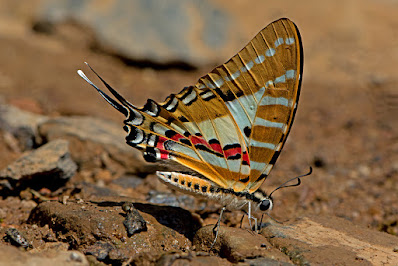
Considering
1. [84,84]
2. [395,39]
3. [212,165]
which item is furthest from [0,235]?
[395,39]

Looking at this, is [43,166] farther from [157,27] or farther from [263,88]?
[157,27]

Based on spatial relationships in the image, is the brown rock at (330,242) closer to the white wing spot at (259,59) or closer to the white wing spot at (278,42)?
the white wing spot at (259,59)

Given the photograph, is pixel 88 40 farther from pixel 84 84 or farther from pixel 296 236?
pixel 296 236

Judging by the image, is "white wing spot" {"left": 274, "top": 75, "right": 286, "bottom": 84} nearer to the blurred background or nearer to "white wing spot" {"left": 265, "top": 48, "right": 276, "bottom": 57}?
"white wing spot" {"left": 265, "top": 48, "right": 276, "bottom": 57}

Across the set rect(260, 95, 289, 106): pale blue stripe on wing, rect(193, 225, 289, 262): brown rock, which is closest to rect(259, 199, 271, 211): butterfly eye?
rect(193, 225, 289, 262): brown rock

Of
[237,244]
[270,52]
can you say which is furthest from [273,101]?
[237,244]

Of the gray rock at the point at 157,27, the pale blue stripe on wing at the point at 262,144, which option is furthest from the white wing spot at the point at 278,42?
the gray rock at the point at 157,27
